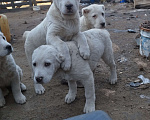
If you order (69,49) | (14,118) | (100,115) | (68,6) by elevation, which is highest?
(68,6)

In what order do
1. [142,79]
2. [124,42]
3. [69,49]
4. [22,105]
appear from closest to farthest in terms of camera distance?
[69,49] < [22,105] < [142,79] < [124,42]

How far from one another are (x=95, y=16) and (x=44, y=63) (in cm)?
286

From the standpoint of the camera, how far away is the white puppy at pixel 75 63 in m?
2.84

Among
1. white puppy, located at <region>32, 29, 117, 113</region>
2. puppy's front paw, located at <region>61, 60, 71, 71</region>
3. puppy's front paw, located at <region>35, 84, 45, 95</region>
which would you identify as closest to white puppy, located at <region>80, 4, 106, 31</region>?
white puppy, located at <region>32, 29, 117, 113</region>

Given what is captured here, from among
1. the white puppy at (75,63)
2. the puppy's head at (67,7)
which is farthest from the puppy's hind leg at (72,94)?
the puppy's head at (67,7)

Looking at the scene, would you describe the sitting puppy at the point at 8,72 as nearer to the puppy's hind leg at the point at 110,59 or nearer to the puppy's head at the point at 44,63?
the puppy's head at the point at 44,63

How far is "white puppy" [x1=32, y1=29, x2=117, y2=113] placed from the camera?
2838mm

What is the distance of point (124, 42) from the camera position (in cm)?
671

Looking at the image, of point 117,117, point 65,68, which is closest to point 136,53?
point 117,117

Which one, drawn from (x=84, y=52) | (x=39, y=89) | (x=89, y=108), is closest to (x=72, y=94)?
(x=89, y=108)

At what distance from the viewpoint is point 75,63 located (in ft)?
10.2

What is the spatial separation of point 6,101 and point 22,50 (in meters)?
3.25

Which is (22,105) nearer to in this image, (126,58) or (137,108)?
Result: (137,108)

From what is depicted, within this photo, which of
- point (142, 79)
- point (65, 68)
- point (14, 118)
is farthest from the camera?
point (142, 79)
